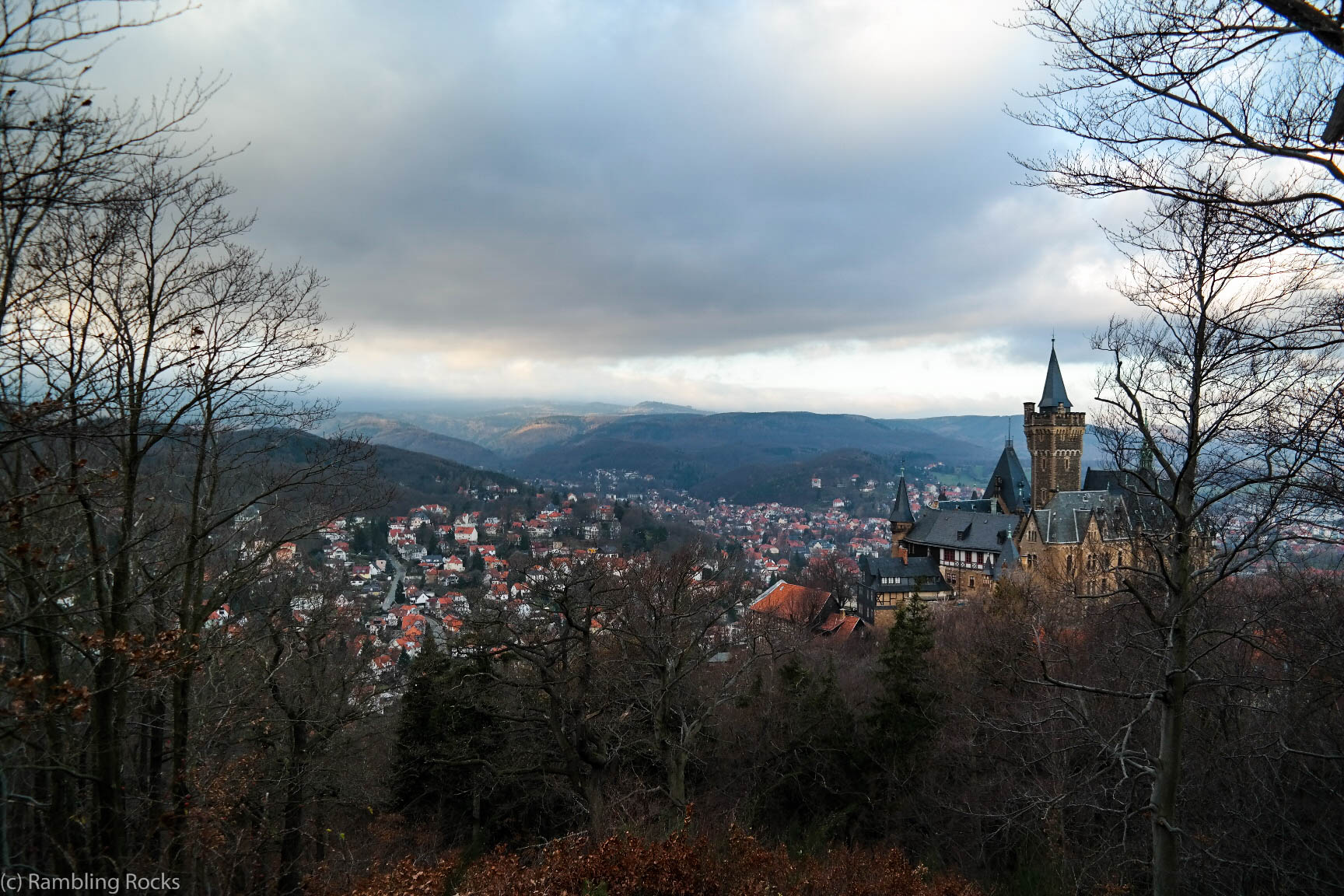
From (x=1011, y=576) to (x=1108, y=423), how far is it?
91.0ft

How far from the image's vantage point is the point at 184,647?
6.16m

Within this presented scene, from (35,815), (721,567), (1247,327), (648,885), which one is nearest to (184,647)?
(35,815)

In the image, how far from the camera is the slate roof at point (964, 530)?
148ft

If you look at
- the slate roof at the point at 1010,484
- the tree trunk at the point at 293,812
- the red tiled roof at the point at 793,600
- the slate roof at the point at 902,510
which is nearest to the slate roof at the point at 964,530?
the slate roof at the point at 902,510

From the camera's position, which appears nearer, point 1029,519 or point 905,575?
point 1029,519

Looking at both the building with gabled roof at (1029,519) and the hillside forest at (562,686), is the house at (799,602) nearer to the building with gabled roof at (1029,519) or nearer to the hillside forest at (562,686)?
the building with gabled roof at (1029,519)

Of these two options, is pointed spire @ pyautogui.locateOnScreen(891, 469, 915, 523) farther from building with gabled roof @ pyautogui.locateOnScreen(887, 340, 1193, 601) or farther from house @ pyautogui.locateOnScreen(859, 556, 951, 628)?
house @ pyautogui.locateOnScreen(859, 556, 951, 628)

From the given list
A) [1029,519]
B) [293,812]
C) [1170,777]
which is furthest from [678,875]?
[1029,519]

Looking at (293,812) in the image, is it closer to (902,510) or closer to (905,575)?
(905,575)

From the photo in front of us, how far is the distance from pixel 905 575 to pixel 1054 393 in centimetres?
1700

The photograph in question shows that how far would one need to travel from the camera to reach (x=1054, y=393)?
1901 inches

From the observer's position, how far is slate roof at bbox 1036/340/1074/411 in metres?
47.8

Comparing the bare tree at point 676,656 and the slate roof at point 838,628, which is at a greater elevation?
the bare tree at point 676,656

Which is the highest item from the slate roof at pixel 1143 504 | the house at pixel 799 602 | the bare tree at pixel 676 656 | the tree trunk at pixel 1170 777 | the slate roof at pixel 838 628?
the slate roof at pixel 1143 504
